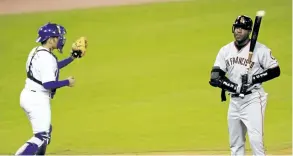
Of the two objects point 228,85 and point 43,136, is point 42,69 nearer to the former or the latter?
point 43,136

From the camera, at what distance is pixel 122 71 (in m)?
9.44

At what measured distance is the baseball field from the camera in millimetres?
7777

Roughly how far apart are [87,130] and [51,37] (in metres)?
2.38

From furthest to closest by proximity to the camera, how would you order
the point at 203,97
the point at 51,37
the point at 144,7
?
the point at 144,7
the point at 203,97
the point at 51,37

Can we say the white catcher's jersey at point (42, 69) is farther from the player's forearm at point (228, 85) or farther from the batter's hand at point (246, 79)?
the batter's hand at point (246, 79)

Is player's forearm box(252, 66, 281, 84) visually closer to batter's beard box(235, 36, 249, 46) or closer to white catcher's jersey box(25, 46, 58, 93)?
batter's beard box(235, 36, 249, 46)

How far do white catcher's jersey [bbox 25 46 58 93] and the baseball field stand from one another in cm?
182

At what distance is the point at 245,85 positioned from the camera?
5.75m

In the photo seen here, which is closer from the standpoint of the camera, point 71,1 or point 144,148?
point 144,148

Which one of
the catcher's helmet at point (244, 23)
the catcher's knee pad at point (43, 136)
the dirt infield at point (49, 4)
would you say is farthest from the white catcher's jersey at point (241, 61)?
the dirt infield at point (49, 4)

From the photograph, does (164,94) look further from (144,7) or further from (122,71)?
(144,7)

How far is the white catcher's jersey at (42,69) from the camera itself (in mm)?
5750

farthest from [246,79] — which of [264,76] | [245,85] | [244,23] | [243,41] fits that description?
[244,23]

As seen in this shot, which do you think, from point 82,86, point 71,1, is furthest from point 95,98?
point 71,1
